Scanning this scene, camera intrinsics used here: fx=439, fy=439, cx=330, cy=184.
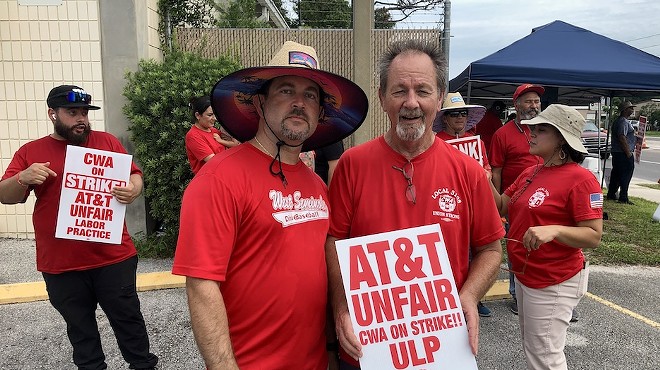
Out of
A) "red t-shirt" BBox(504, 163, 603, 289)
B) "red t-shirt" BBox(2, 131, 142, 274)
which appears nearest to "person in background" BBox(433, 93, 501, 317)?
"red t-shirt" BBox(504, 163, 603, 289)

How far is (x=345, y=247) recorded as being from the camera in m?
1.67

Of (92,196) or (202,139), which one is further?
(202,139)

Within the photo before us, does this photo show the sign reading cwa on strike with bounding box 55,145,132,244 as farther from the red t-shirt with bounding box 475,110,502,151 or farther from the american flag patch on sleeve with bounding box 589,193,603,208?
the red t-shirt with bounding box 475,110,502,151

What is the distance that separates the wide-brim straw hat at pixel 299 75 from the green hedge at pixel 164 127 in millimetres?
4245

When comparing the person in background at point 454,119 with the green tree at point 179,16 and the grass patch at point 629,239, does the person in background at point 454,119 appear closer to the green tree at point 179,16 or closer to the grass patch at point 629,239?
the grass patch at point 629,239

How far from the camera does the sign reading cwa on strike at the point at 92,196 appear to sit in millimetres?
2998

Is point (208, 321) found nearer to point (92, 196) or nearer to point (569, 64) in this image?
point (92, 196)

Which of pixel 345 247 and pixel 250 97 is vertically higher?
pixel 250 97

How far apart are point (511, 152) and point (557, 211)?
187 centimetres

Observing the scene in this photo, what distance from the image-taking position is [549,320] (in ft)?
9.02

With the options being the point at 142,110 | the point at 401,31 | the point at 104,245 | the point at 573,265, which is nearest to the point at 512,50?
the point at 401,31

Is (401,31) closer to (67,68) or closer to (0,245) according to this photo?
(67,68)

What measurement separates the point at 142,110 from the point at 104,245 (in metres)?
3.54

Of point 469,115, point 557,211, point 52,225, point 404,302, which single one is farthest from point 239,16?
point 404,302
